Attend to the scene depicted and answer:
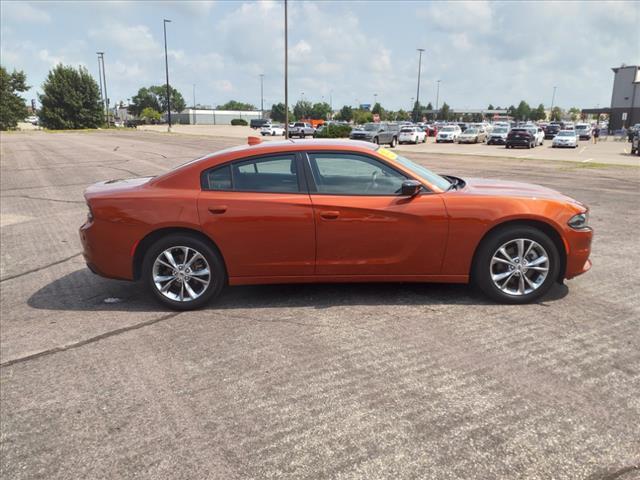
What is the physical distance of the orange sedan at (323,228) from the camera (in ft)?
14.2

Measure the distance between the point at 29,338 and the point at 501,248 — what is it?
408 cm

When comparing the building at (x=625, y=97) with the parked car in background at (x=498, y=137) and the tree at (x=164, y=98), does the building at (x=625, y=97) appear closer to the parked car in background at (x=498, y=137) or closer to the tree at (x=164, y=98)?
the parked car in background at (x=498, y=137)

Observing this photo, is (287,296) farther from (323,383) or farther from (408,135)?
(408,135)

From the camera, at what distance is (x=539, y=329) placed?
4.00m

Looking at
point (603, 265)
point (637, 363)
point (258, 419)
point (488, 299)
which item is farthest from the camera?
point (603, 265)

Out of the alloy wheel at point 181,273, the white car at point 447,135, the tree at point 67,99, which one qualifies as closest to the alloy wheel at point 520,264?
the alloy wheel at point 181,273

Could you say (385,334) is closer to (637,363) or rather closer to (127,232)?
(637,363)

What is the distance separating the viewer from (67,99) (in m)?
71.8

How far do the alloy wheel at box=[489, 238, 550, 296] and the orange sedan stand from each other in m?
0.01

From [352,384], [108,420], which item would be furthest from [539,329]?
[108,420]

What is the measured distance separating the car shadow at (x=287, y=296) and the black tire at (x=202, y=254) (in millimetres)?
159

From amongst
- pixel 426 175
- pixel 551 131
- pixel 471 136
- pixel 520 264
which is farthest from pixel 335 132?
pixel 520 264

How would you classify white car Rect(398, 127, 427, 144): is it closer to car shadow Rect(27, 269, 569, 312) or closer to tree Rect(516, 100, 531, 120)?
car shadow Rect(27, 269, 569, 312)

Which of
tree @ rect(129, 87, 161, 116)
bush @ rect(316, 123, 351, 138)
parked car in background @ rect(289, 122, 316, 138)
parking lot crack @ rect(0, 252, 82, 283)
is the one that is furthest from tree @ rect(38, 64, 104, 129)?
tree @ rect(129, 87, 161, 116)
